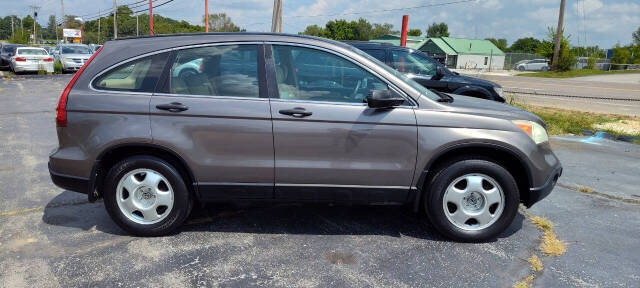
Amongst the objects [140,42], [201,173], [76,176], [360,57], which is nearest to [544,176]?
[360,57]

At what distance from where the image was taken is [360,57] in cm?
395

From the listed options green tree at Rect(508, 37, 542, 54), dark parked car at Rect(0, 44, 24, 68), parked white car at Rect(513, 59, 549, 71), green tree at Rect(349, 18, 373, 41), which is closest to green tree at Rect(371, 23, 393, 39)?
green tree at Rect(349, 18, 373, 41)

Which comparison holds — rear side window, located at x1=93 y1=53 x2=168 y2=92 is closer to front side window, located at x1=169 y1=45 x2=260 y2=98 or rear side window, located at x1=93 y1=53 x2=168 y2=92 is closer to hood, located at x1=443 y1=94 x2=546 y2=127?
front side window, located at x1=169 y1=45 x2=260 y2=98

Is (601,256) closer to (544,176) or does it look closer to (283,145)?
(544,176)

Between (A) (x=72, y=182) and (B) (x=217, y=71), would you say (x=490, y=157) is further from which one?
(A) (x=72, y=182)

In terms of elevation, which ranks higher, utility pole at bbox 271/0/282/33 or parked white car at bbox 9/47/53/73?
utility pole at bbox 271/0/282/33

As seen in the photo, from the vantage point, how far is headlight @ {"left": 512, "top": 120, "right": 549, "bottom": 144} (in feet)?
12.9

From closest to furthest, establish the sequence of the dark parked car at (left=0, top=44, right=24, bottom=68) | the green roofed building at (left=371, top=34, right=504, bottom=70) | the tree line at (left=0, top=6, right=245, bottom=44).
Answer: the dark parked car at (left=0, top=44, right=24, bottom=68) < the tree line at (left=0, top=6, right=245, bottom=44) < the green roofed building at (left=371, top=34, right=504, bottom=70)

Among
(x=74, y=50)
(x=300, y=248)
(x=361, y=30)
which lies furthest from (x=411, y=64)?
(x=361, y=30)

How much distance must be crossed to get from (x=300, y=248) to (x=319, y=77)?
1.43 meters

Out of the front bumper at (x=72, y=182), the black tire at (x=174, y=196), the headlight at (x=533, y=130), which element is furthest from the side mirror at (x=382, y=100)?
the front bumper at (x=72, y=182)

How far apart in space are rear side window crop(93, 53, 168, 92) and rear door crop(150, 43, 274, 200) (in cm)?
10

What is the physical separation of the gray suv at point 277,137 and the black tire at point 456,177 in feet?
0.04

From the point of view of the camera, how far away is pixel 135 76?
3934mm
